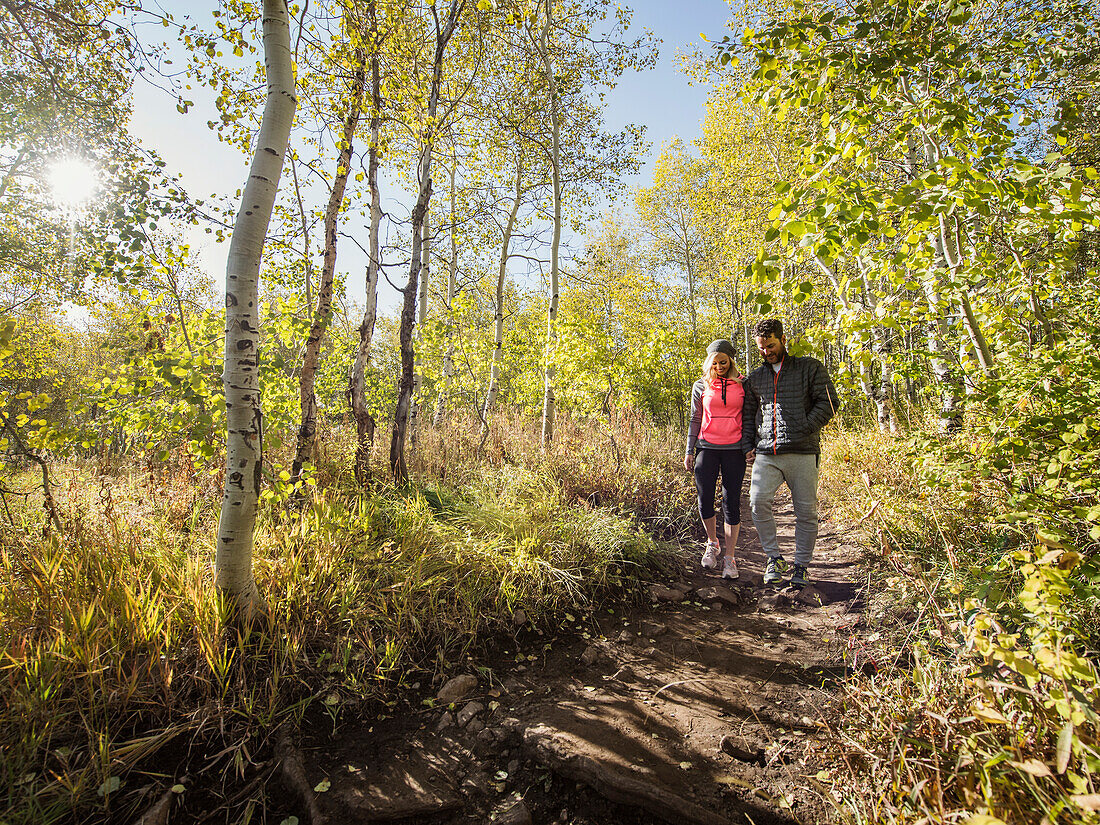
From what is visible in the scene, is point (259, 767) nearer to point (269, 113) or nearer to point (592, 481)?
point (269, 113)

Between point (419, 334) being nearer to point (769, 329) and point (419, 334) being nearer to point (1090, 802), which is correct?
point (769, 329)

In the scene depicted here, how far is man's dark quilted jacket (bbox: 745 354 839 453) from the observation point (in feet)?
11.0

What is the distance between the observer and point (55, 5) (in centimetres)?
303

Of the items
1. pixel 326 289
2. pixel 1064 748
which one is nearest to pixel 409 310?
pixel 326 289

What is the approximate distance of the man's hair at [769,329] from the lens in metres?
3.41

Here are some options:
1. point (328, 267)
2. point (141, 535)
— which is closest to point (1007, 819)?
point (141, 535)

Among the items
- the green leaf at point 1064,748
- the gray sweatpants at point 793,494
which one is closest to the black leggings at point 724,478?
the gray sweatpants at point 793,494

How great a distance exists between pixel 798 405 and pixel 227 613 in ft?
12.5

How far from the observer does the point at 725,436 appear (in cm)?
378

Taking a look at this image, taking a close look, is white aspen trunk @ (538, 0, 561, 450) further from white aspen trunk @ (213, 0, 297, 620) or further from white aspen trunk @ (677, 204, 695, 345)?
white aspen trunk @ (677, 204, 695, 345)

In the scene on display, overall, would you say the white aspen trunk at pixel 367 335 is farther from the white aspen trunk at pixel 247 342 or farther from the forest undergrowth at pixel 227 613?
the white aspen trunk at pixel 247 342

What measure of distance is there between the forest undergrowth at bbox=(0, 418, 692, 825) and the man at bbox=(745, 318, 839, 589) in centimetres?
102

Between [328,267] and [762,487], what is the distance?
164 inches

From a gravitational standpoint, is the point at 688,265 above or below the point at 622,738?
above
